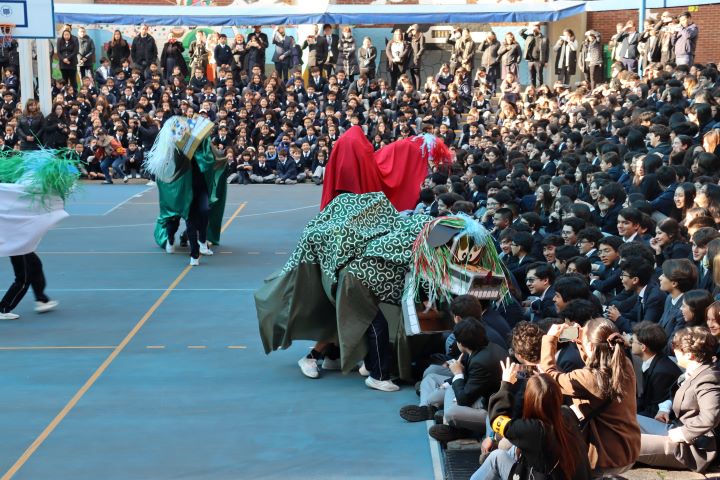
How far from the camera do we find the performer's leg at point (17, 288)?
38.0 feet

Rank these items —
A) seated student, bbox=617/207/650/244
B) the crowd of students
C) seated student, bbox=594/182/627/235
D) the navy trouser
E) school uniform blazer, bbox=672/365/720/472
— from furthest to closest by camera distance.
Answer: the navy trouser, seated student, bbox=594/182/627/235, seated student, bbox=617/207/650/244, school uniform blazer, bbox=672/365/720/472, the crowd of students

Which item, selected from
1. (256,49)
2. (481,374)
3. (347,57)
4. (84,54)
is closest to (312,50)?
(347,57)

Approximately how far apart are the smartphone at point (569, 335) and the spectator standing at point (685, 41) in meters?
16.4

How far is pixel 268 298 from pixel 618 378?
161 inches

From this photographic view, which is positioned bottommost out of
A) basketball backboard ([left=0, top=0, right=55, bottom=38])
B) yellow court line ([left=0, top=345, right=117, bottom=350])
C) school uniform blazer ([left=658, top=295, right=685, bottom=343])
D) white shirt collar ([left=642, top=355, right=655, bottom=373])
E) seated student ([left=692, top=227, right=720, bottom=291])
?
yellow court line ([left=0, top=345, right=117, bottom=350])

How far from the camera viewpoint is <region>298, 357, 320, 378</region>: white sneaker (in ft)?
31.1

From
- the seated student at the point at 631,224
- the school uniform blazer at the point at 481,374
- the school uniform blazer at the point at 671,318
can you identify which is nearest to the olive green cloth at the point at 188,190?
the seated student at the point at 631,224

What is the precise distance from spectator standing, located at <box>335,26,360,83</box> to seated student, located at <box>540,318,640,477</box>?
73.7ft

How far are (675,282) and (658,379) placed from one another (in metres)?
1.04

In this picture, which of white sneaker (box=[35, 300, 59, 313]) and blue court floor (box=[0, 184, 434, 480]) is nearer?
blue court floor (box=[0, 184, 434, 480])

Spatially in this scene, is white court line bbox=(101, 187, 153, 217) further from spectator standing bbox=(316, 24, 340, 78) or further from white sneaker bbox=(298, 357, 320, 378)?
white sneaker bbox=(298, 357, 320, 378)

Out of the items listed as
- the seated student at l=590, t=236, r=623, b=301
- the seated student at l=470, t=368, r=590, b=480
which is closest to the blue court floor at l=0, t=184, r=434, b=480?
the seated student at l=590, t=236, r=623, b=301

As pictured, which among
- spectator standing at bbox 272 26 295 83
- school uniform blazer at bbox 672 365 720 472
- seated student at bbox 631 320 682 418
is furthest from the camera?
spectator standing at bbox 272 26 295 83

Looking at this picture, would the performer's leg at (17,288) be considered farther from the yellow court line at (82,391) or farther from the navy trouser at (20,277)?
the yellow court line at (82,391)
